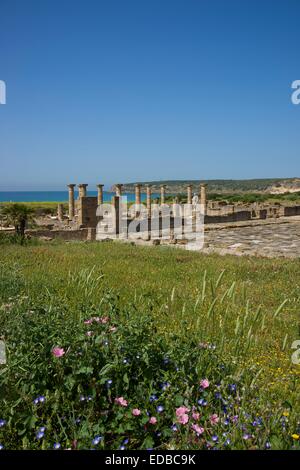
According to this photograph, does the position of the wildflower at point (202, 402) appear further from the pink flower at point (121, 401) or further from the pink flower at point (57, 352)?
the pink flower at point (57, 352)

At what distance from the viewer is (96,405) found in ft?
8.63

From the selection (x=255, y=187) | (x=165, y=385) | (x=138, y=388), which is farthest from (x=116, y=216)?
A: (x=255, y=187)

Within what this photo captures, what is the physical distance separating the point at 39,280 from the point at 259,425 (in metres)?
5.26

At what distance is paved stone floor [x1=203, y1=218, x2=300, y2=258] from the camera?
15.2 m

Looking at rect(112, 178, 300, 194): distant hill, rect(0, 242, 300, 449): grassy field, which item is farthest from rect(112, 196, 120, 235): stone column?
rect(112, 178, 300, 194): distant hill

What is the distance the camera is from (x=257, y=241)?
18.7 meters

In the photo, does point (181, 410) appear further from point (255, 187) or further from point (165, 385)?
point (255, 187)

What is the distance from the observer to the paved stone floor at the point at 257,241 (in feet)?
50.0

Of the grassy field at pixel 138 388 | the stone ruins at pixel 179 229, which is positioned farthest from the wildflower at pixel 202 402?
the stone ruins at pixel 179 229

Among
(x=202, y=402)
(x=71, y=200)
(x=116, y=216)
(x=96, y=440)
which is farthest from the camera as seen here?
(x=71, y=200)

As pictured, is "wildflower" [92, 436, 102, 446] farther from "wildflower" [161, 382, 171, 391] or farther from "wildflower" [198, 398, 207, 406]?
"wildflower" [198, 398, 207, 406]

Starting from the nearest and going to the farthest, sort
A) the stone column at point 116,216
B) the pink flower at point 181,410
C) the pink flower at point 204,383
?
1. the pink flower at point 181,410
2. the pink flower at point 204,383
3. the stone column at point 116,216

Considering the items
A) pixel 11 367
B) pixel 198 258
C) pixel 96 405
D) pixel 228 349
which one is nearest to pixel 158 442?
pixel 96 405
